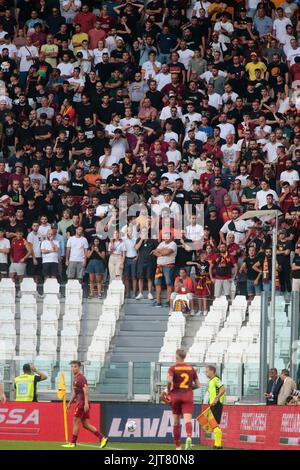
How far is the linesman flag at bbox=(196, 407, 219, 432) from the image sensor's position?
2331 centimetres

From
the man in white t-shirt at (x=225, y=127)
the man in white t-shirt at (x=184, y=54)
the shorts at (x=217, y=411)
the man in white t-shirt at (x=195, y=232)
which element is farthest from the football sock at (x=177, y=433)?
the man in white t-shirt at (x=184, y=54)

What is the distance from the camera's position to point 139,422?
24.9 meters

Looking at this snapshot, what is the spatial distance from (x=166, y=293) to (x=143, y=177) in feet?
10.3

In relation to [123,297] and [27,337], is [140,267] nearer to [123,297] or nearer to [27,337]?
[123,297]

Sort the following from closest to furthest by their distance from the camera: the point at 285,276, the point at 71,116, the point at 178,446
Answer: the point at 178,446 → the point at 285,276 → the point at 71,116

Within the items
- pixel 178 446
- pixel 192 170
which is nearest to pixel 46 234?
pixel 192 170

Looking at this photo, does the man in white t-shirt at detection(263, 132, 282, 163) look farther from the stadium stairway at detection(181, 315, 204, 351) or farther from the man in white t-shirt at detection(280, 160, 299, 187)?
the stadium stairway at detection(181, 315, 204, 351)

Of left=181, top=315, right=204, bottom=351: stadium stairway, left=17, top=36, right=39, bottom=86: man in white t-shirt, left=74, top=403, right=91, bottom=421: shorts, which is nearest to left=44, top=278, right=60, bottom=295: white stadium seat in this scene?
left=181, top=315, right=204, bottom=351: stadium stairway

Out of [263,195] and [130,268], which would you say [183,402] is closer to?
[130,268]

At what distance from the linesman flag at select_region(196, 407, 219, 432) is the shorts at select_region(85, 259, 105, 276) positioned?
26.9ft

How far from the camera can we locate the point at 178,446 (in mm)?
21859

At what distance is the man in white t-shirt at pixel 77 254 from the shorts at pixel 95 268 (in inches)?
8.1

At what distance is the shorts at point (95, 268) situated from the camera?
3123cm

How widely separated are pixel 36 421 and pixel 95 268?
672 cm
